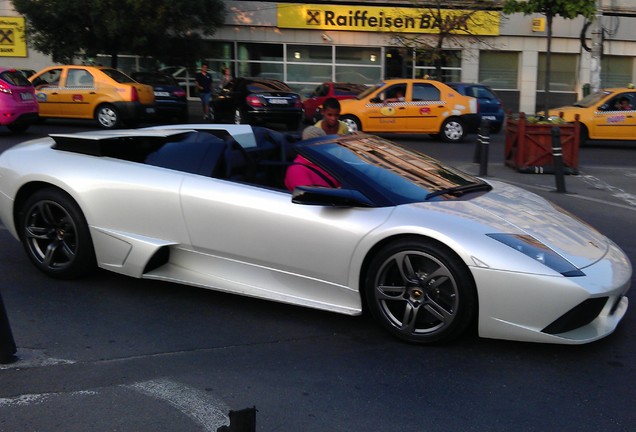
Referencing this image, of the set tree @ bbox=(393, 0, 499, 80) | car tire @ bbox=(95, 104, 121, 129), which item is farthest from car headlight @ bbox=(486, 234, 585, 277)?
tree @ bbox=(393, 0, 499, 80)

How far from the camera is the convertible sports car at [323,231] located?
13.3 feet

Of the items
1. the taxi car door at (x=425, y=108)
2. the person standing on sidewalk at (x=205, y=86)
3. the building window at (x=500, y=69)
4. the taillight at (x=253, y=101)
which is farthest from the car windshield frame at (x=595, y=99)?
the building window at (x=500, y=69)

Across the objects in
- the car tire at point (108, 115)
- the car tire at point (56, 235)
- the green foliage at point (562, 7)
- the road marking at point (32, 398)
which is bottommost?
the road marking at point (32, 398)

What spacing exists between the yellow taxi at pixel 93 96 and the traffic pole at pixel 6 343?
563 inches

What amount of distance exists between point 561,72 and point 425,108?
53.0ft

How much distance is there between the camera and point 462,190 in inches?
195

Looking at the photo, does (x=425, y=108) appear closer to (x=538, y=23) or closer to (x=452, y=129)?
(x=452, y=129)

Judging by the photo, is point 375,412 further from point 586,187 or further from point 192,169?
point 586,187

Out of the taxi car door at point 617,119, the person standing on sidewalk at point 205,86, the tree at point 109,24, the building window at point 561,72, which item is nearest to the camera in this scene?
the taxi car door at point 617,119

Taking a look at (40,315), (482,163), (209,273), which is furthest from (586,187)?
(40,315)

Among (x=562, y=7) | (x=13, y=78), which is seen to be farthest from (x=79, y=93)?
(x=562, y=7)

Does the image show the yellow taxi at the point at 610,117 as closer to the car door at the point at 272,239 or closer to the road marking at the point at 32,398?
the car door at the point at 272,239

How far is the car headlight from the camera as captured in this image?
3986 mm

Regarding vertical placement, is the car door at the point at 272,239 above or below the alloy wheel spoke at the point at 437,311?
above
